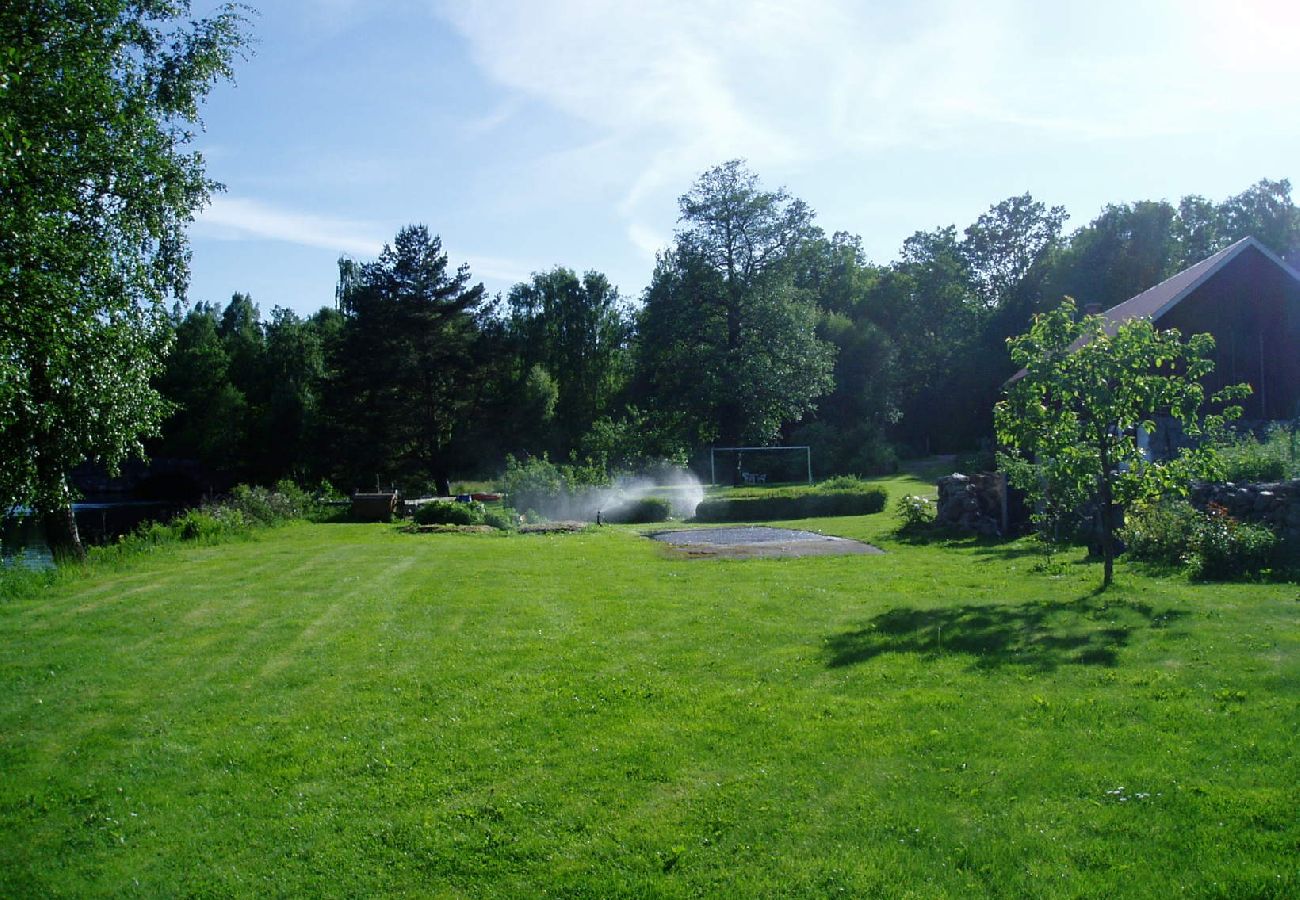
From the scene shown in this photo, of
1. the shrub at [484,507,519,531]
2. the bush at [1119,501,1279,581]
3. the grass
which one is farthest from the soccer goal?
the grass

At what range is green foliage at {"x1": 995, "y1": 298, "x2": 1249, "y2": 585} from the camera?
36.0ft

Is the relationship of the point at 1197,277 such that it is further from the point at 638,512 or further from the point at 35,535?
the point at 35,535

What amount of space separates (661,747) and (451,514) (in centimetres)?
1936

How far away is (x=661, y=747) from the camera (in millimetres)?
5906

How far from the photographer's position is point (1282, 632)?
8430 millimetres

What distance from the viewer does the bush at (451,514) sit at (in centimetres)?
2422

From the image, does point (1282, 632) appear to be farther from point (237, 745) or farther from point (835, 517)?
point (835, 517)

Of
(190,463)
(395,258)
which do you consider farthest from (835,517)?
(190,463)

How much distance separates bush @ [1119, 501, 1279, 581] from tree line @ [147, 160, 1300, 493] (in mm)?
19004

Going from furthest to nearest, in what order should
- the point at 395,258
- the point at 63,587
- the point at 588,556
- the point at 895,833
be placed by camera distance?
the point at 395,258 → the point at 588,556 → the point at 63,587 → the point at 895,833

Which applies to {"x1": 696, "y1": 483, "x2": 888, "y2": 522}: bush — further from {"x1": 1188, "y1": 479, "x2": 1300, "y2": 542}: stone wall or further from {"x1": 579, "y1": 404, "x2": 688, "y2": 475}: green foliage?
{"x1": 1188, "y1": 479, "x2": 1300, "y2": 542}: stone wall

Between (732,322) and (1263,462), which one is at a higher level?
(732,322)

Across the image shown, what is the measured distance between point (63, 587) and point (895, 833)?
41.9 ft

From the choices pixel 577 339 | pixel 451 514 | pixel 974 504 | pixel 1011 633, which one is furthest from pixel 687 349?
pixel 1011 633
